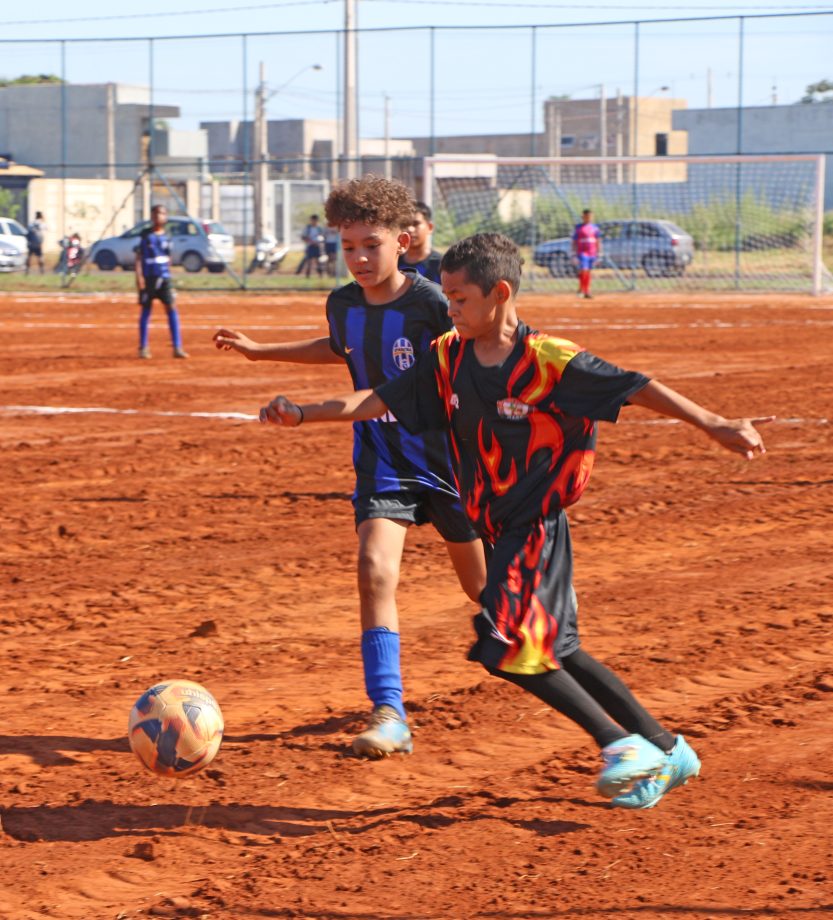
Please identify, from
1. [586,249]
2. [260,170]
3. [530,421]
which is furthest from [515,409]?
[260,170]

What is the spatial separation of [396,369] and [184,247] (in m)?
36.2

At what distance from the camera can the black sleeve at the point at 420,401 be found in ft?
14.9

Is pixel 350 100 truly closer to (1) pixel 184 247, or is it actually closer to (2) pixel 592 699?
(1) pixel 184 247

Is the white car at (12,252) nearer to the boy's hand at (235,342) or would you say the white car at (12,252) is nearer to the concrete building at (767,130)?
→ the concrete building at (767,130)

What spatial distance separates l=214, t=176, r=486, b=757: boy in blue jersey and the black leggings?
2.77 feet

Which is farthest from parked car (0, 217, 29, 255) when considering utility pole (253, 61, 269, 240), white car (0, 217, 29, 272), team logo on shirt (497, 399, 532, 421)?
team logo on shirt (497, 399, 532, 421)

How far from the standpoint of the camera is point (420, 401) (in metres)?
4.55

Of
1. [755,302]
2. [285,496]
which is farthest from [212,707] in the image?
[755,302]

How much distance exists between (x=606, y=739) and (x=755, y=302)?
2822cm

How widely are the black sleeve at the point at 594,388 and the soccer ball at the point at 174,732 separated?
4.94 feet

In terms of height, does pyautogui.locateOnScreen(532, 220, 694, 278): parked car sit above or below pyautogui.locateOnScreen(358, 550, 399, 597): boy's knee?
above

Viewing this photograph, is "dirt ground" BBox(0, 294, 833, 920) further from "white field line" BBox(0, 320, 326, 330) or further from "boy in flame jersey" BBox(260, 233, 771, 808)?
"white field line" BBox(0, 320, 326, 330)

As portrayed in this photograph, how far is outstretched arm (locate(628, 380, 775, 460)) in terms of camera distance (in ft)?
13.2

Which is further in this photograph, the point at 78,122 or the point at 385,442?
the point at 78,122
